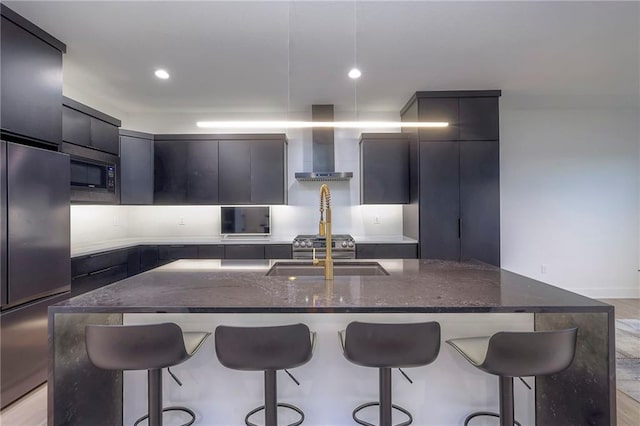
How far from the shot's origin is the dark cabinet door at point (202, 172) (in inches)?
163

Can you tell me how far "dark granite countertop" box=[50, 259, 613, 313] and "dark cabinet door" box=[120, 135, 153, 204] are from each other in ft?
7.84

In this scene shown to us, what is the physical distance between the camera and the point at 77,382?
148cm

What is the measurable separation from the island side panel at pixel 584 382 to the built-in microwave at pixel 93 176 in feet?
12.8

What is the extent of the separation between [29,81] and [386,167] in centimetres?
353

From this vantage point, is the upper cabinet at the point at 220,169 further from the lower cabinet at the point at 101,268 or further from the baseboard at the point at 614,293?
the baseboard at the point at 614,293

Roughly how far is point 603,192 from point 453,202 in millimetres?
A: 2754

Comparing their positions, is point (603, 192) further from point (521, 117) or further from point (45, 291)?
point (45, 291)

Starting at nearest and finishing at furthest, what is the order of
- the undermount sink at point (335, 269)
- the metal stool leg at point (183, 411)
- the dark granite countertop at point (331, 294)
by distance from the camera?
the dark granite countertop at point (331, 294)
the metal stool leg at point (183, 411)
the undermount sink at point (335, 269)

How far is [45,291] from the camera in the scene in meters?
2.33

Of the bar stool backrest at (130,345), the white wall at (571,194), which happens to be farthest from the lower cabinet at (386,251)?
the bar stool backrest at (130,345)

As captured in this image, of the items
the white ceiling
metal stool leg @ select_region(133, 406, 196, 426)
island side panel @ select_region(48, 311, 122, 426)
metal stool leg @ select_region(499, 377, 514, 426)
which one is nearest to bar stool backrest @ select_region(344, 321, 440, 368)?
metal stool leg @ select_region(499, 377, 514, 426)

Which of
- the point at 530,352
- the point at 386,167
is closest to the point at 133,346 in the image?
the point at 530,352

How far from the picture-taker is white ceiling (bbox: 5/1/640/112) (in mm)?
2252

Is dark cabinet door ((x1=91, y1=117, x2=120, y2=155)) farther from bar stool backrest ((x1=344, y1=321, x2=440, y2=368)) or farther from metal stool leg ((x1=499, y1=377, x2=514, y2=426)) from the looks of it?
metal stool leg ((x1=499, y1=377, x2=514, y2=426))
